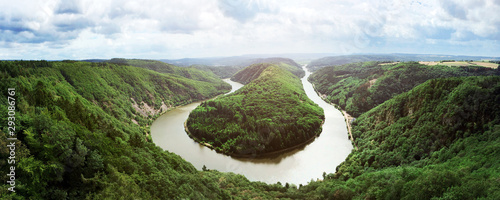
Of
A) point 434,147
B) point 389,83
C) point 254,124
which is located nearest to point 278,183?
point 254,124

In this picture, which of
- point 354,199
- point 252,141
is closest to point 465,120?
point 354,199

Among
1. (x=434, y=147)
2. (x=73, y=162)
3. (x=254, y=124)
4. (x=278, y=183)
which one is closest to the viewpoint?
(x=73, y=162)

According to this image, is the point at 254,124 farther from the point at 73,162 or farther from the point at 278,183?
the point at 73,162

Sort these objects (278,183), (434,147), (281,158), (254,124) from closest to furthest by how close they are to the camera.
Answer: (434,147)
(278,183)
(281,158)
(254,124)

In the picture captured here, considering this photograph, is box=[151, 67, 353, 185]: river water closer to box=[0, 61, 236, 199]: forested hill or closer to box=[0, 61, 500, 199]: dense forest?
box=[0, 61, 500, 199]: dense forest

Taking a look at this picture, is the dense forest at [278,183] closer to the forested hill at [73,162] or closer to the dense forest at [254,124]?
the forested hill at [73,162]

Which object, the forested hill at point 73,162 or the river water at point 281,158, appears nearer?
the forested hill at point 73,162

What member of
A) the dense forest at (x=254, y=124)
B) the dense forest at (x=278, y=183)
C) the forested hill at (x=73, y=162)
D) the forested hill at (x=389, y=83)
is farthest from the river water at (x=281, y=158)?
the forested hill at (x=389, y=83)
